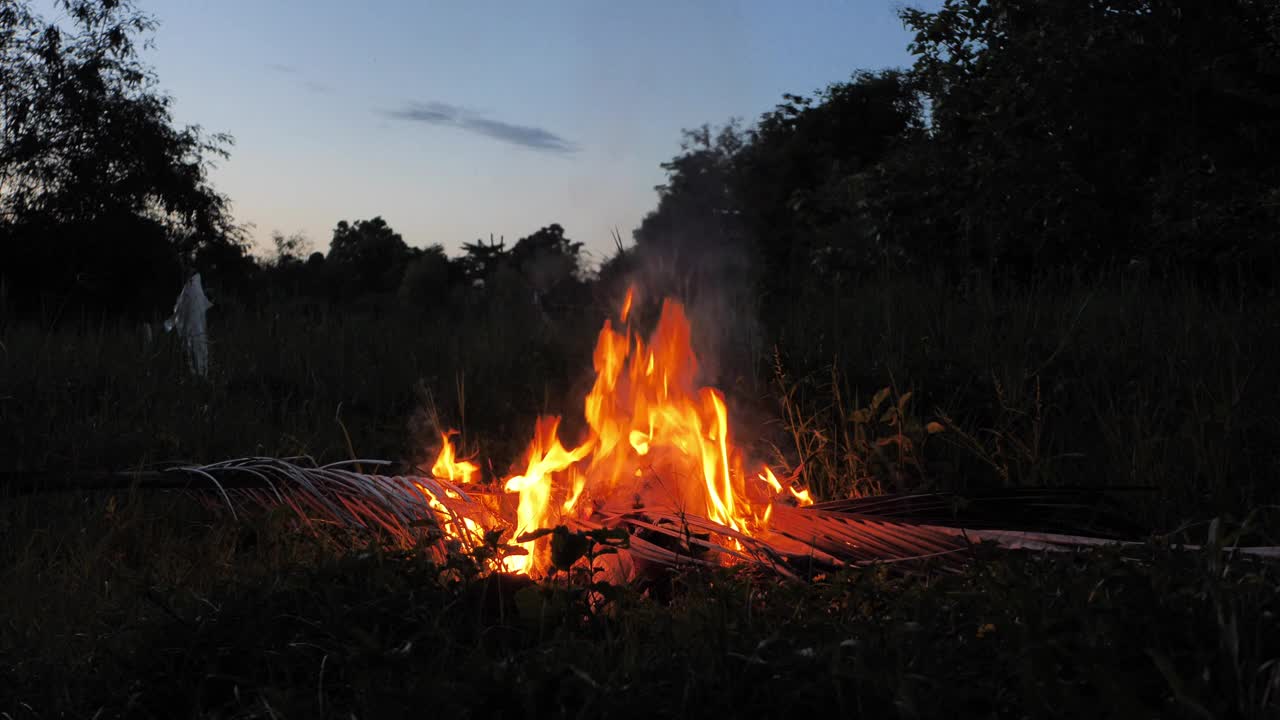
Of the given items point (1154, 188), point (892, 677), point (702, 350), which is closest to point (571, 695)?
point (892, 677)

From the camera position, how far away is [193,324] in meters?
7.29

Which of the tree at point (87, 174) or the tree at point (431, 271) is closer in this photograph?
the tree at point (87, 174)

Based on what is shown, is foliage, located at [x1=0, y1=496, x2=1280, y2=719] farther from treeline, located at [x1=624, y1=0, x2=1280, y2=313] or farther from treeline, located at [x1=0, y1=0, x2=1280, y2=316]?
treeline, located at [x1=624, y1=0, x2=1280, y2=313]

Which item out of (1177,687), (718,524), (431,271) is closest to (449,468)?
(718,524)

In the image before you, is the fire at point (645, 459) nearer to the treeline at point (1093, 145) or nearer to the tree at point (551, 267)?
the tree at point (551, 267)

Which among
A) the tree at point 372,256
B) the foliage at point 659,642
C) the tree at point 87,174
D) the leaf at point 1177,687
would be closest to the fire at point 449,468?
the foliage at point 659,642

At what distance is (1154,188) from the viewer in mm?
9734

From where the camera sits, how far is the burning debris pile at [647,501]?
9.30 ft

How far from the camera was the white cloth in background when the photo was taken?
6.44m

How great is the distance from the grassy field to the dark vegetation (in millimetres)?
16

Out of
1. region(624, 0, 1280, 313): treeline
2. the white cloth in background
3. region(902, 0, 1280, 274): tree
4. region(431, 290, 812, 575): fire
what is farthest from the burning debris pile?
region(902, 0, 1280, 274): tree

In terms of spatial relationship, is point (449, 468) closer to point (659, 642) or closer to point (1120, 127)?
point (659, 642)

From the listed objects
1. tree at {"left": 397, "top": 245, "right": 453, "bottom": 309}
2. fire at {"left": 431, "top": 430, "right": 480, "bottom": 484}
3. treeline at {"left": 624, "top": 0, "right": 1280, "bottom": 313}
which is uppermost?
tree at {"left": 397, "top": 245, "right": 453, "bottom": 309}

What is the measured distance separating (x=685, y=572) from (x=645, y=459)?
80cm
